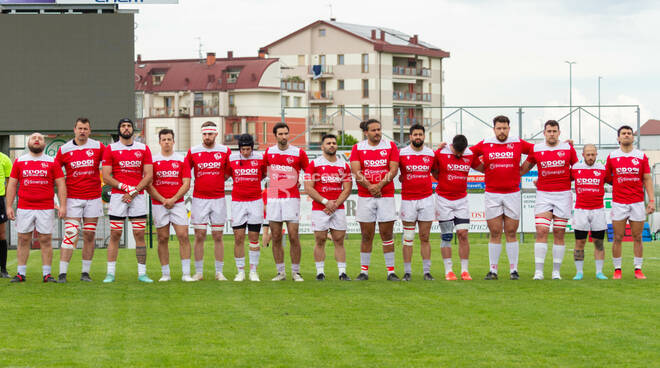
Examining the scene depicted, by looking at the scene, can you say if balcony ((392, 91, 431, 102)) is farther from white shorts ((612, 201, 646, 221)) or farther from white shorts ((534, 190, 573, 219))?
white shorts ((534, 190, 573, 219))

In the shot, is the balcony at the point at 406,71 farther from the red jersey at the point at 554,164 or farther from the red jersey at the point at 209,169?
the red jersey at the point at 209,169

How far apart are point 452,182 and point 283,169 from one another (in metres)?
2.32

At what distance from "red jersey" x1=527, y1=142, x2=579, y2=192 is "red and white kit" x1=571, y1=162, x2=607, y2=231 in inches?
9.9

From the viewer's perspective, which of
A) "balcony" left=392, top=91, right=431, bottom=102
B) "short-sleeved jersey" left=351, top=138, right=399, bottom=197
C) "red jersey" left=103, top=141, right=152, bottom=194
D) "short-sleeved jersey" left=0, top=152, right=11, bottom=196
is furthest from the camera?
"balcony" left=392, top=91, right=431, bottom=102

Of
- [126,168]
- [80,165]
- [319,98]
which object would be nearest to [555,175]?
[126,168]

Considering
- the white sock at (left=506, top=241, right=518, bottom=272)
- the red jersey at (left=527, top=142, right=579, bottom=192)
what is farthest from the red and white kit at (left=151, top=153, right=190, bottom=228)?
the red jersey at (left=527, top=142, right=579, bottom=192)

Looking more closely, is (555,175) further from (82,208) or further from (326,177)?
(82,208)

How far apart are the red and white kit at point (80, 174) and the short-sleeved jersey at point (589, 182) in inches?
258

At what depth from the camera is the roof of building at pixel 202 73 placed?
9700cm

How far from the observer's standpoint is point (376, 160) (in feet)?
45.2

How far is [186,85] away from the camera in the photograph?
9912cm

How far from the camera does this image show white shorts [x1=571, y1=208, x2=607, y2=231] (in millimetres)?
14055

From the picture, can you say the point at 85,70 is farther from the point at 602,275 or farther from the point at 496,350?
the point at 496,350

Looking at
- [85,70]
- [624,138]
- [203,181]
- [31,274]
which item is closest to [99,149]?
[203,181]
